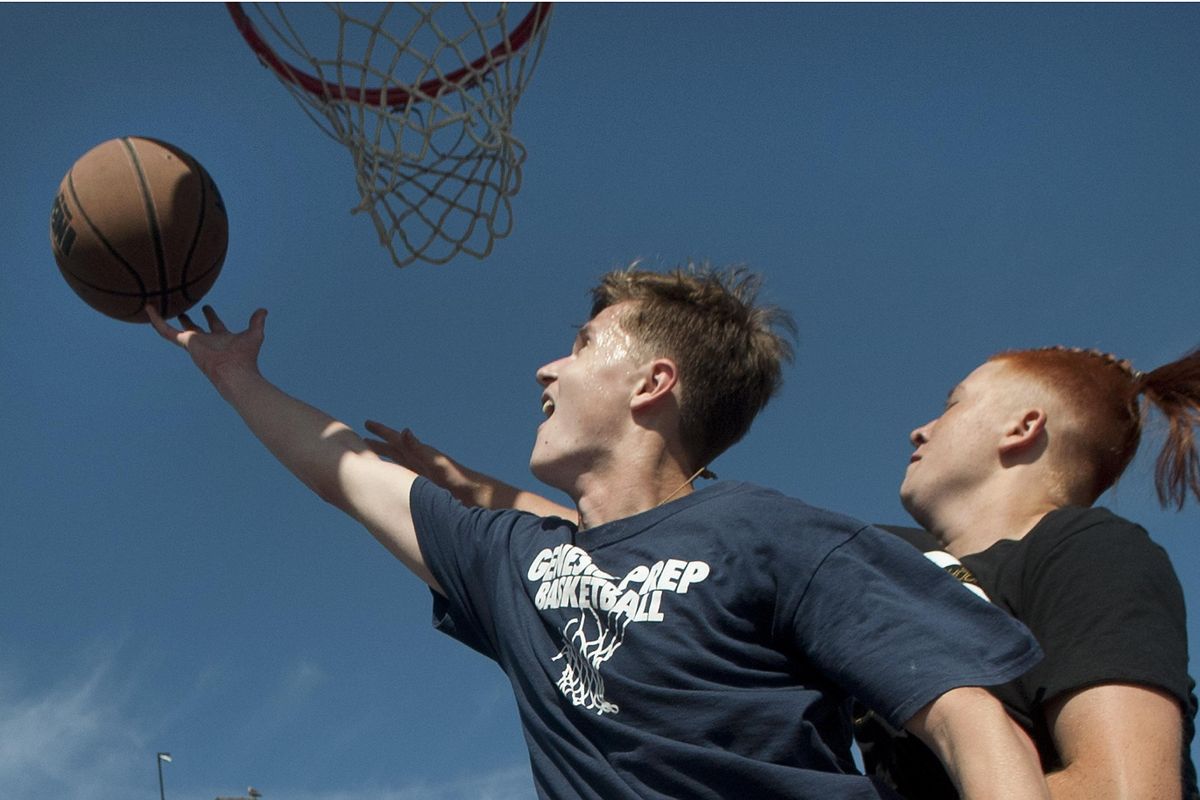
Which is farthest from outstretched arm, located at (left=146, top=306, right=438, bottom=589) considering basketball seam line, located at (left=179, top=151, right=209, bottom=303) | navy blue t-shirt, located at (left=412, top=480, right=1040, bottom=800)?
basketball seam line, located at (left=179, top=151, right=209, bottom=303)

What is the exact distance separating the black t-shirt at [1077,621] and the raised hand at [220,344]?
85.0 inches

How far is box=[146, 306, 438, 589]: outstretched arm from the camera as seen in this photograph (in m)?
3.85

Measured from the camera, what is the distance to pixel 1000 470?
3.89 metres

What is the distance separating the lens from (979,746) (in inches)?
103

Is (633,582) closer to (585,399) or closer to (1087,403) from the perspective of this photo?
(585,399)

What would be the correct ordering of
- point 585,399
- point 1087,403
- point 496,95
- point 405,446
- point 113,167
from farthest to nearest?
point 496,95 → point 113,167 → point 405,446 → point 1087,403 → point 585,399

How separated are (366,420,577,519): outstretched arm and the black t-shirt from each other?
1.50 meters

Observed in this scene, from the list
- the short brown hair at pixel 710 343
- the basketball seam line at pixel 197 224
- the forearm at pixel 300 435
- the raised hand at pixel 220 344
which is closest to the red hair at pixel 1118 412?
the short brown hair at pixel 710 343

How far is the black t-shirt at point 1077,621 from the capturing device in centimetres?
303

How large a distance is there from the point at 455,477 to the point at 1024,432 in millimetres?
1814

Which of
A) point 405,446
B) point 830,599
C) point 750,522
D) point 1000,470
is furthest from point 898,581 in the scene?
point 405,446

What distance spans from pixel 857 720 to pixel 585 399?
1.03 metres

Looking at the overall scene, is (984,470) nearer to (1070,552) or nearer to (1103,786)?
(1070,552)

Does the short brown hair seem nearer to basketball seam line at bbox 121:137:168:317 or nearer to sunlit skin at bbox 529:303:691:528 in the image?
sunlit skin at bbox 529:303:691:528
